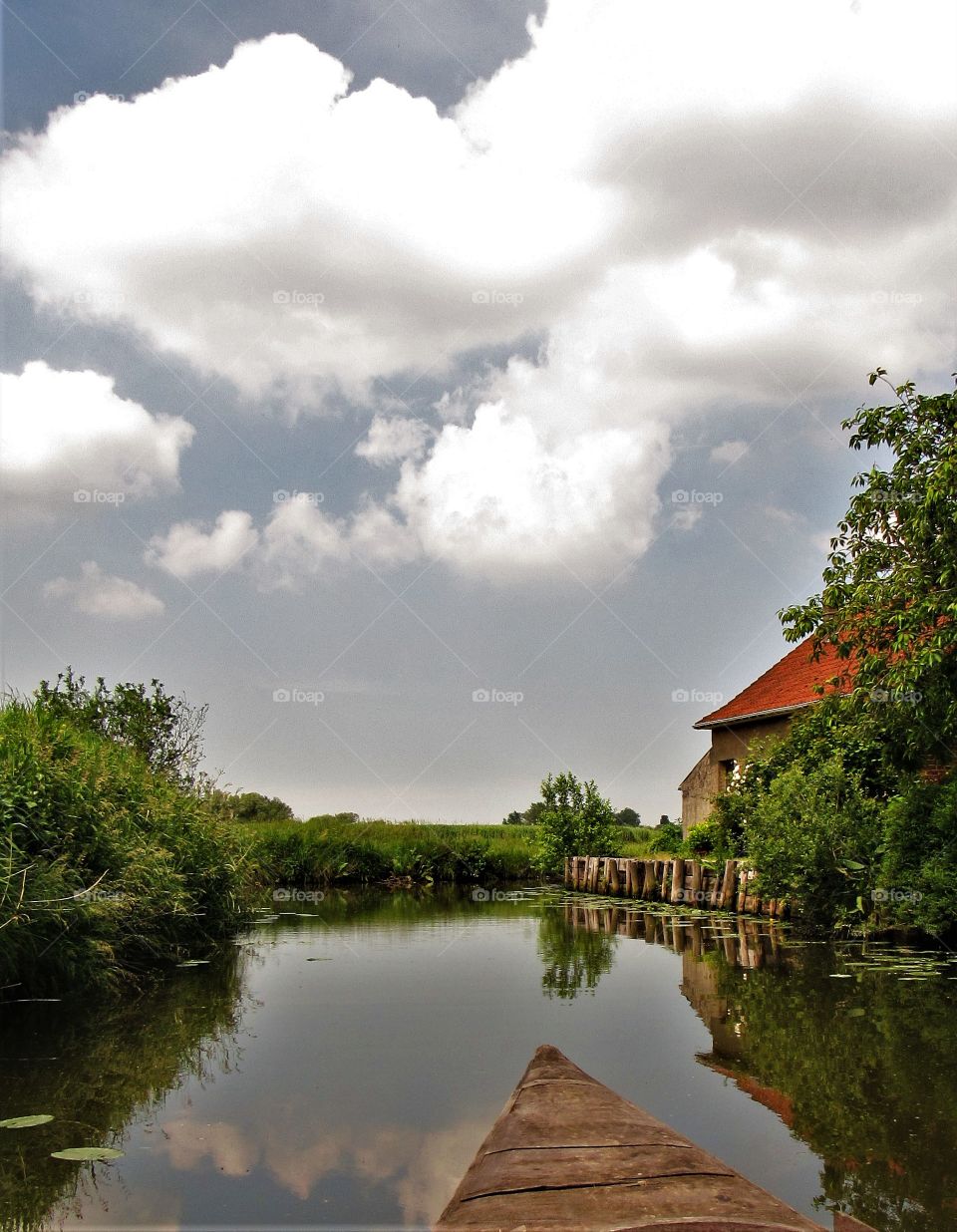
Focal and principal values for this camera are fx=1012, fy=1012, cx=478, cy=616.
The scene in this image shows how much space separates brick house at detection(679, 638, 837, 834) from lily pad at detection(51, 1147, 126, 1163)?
59.7 feet

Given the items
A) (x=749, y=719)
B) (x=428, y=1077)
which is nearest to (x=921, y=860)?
(x=428, y=1077)

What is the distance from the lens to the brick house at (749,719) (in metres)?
23.4

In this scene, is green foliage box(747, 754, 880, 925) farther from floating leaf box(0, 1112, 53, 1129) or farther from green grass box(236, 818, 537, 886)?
green grass box(236, 818, 537, 886)

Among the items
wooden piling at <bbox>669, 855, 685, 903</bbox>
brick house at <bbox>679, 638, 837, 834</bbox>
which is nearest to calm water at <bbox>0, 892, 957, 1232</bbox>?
wooden piling at <bbox>669, 855, 685, 903</bbox>

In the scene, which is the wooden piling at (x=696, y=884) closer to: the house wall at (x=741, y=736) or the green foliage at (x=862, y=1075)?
the house wall at (x=741, y=736)

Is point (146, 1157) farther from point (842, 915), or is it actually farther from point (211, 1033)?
point (842, 915)

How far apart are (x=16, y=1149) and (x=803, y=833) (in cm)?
1211

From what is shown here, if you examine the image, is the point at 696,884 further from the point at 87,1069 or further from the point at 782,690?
the point at 87,1069

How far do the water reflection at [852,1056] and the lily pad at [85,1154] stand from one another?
324 centimetres

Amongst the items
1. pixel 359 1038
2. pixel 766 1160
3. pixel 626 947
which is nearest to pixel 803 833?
pixel 626 947

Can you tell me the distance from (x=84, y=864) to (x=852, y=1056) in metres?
6.93

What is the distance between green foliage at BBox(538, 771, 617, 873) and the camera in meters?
29.2

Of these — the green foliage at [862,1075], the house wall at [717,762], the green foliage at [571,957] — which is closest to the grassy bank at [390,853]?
the house wall at [717,762]

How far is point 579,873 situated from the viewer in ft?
88.4
